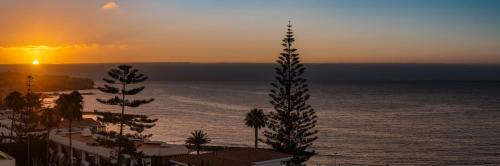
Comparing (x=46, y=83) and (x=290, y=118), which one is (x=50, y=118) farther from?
(x=46, y=83)

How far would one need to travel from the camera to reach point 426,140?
6550cm

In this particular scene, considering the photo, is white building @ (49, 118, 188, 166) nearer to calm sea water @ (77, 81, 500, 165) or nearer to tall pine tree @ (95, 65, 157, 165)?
tall pine tree @ (95, 65, 157, 165)

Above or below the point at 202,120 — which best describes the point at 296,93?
above

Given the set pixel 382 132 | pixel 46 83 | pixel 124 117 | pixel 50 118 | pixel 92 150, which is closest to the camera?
pixel 124 117

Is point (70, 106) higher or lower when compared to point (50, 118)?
higher

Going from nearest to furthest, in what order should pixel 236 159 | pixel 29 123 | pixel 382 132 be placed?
pixel 236 159, pixel 29 123, pixel 382 132

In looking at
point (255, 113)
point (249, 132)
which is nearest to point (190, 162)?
point (255, 113)

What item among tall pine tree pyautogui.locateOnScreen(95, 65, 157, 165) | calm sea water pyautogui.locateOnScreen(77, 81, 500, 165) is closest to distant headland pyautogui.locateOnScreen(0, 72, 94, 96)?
calm sea water pyautogui.locateOnScreen(77, 81, 500, 165)

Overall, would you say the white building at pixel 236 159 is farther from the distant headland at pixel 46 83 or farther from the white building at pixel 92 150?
the distant headland at pixel 46 83

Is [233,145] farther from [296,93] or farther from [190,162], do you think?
[190,162]

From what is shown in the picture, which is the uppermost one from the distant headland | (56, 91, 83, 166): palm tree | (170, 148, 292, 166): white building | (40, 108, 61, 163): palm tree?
(56, 91, 83, 166): palm tree

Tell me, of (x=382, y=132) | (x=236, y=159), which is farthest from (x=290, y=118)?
(x=382, y=132)

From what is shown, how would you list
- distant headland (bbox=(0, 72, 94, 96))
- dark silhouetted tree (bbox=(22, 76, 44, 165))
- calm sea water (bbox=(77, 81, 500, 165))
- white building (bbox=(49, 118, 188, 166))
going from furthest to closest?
distant headland (bbox=(0, 72, 94, 96)), calm sea water (bbox=(77, 81, 500, 165)), dark silhouetted tree (bbox=(22, 76, 44, 165)), white building (bbox=(49, 118, 188, 166))

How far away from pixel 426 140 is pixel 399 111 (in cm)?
3835
